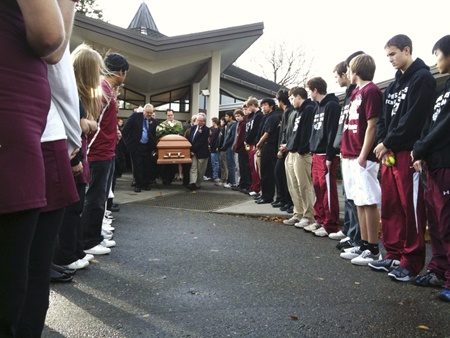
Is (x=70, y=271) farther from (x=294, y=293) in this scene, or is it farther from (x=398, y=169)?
(x=398, y=169)

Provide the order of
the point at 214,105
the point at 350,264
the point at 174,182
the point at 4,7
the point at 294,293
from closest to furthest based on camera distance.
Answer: the point at 4,7, the point at 294,293, the point at 350,264, the point at 174,182, the point at 214,105

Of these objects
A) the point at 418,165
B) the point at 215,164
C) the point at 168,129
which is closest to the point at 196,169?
the point at 168,129

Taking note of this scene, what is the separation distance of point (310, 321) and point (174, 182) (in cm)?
1072

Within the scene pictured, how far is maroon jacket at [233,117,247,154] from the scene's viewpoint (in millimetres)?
11375

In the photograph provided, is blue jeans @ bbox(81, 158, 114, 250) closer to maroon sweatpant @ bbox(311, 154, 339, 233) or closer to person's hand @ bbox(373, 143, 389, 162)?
→ person's hand @ bbox(373, 143, 389, 162)

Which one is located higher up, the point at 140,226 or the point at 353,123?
the point at 353,123

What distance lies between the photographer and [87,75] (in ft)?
11.8

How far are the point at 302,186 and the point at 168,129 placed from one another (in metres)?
5.82

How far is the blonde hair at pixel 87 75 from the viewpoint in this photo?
3.58 metres

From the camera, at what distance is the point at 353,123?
481 centimetres

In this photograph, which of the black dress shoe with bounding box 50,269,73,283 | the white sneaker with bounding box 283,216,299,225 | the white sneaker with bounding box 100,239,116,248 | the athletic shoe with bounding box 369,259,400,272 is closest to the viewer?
the black dress shoe with bounding box 50,269,73,283

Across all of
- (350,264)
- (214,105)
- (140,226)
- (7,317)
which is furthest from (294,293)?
(214,105)

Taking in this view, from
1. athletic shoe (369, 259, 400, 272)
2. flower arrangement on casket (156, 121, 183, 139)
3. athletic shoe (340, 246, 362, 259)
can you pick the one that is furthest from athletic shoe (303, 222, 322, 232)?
flower arrangement on casket (156, 121, 183, 139)

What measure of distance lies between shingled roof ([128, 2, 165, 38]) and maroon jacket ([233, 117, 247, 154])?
63.7 feet
